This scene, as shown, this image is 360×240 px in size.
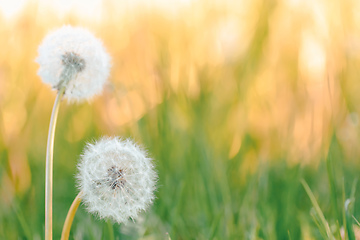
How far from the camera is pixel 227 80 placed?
2328 millimetres

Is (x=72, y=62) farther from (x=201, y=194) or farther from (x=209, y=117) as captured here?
(x=209, y=117)

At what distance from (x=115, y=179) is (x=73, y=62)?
267 mm

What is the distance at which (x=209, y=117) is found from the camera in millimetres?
2139

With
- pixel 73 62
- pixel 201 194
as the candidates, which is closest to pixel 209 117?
pixel 201 194

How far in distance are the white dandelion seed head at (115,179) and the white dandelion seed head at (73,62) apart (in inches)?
6.2

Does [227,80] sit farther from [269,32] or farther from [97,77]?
[97,77]

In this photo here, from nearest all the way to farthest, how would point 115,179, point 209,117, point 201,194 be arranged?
point 115,179 < point 201,194 < point 209,117

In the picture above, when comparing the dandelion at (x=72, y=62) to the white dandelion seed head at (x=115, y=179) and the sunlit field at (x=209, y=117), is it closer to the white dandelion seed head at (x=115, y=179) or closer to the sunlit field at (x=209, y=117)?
the white dandelion seed head at (x=115, y=179)

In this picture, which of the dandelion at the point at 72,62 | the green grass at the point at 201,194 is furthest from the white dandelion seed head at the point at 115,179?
the green grass at the point at 201,194

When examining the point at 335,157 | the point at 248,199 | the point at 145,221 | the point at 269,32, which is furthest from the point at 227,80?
the point at 145,221

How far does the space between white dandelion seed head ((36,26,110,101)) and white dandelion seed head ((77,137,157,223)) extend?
0.52ft

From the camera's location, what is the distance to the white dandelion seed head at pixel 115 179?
83cm

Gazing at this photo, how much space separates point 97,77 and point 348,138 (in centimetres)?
139

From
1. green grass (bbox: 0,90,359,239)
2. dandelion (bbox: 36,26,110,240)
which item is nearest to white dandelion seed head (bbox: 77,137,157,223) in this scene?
dandelion (bbox: 36,26,110,240)
